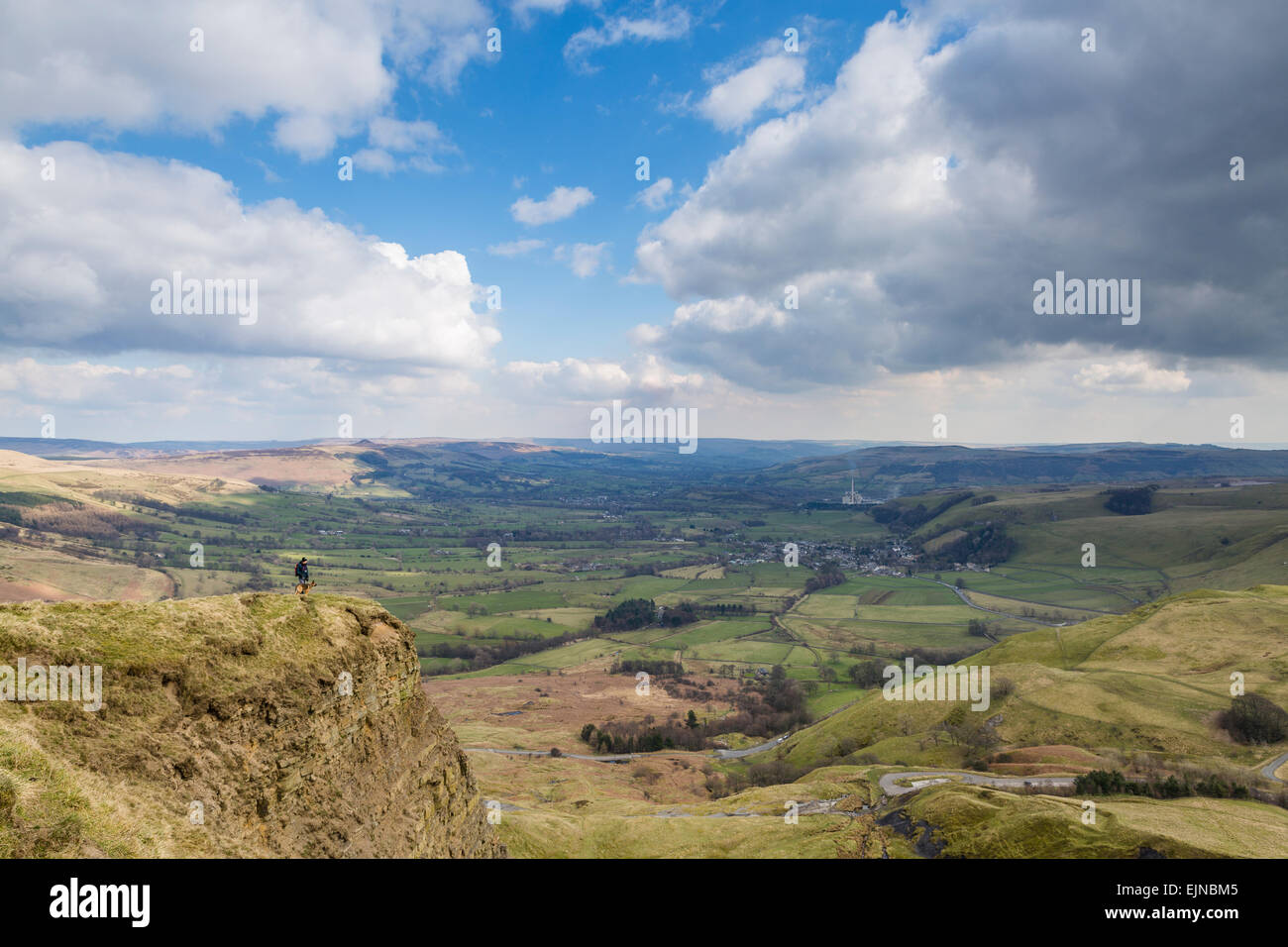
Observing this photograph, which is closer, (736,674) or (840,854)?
(840,854)

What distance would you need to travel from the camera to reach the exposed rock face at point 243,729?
18859 mm

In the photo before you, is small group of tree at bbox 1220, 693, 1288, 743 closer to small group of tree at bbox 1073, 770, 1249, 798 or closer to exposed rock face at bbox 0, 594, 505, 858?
small group of tree at bbox 1073, 770, 1249, 798

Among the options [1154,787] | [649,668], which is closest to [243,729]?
[1154,787]

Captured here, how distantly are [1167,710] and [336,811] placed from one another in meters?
103

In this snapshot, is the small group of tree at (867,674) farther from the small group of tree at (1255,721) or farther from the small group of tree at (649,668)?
the small group of tree at (1255,721)

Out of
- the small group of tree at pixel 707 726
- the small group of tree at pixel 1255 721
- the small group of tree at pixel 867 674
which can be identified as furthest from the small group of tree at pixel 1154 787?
the small group of tree at pixel 867 674

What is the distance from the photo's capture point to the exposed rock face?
1886 centimetres

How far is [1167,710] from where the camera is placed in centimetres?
8169

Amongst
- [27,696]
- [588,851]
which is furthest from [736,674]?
[27,696]

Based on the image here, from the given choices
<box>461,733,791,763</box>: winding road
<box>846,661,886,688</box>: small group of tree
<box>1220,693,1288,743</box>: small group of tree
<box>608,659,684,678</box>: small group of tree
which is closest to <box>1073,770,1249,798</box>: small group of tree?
<box>1220,693,1288,743</box>: small group of tree

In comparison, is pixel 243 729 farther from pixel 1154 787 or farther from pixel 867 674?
pixel 867 674

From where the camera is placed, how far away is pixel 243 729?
2262 centimetres

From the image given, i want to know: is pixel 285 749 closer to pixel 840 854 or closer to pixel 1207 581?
pixel 840 854

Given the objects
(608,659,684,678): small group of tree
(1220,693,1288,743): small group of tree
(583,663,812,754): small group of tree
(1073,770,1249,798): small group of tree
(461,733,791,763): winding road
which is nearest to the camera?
(1073,770,1249,798): small group of tree
